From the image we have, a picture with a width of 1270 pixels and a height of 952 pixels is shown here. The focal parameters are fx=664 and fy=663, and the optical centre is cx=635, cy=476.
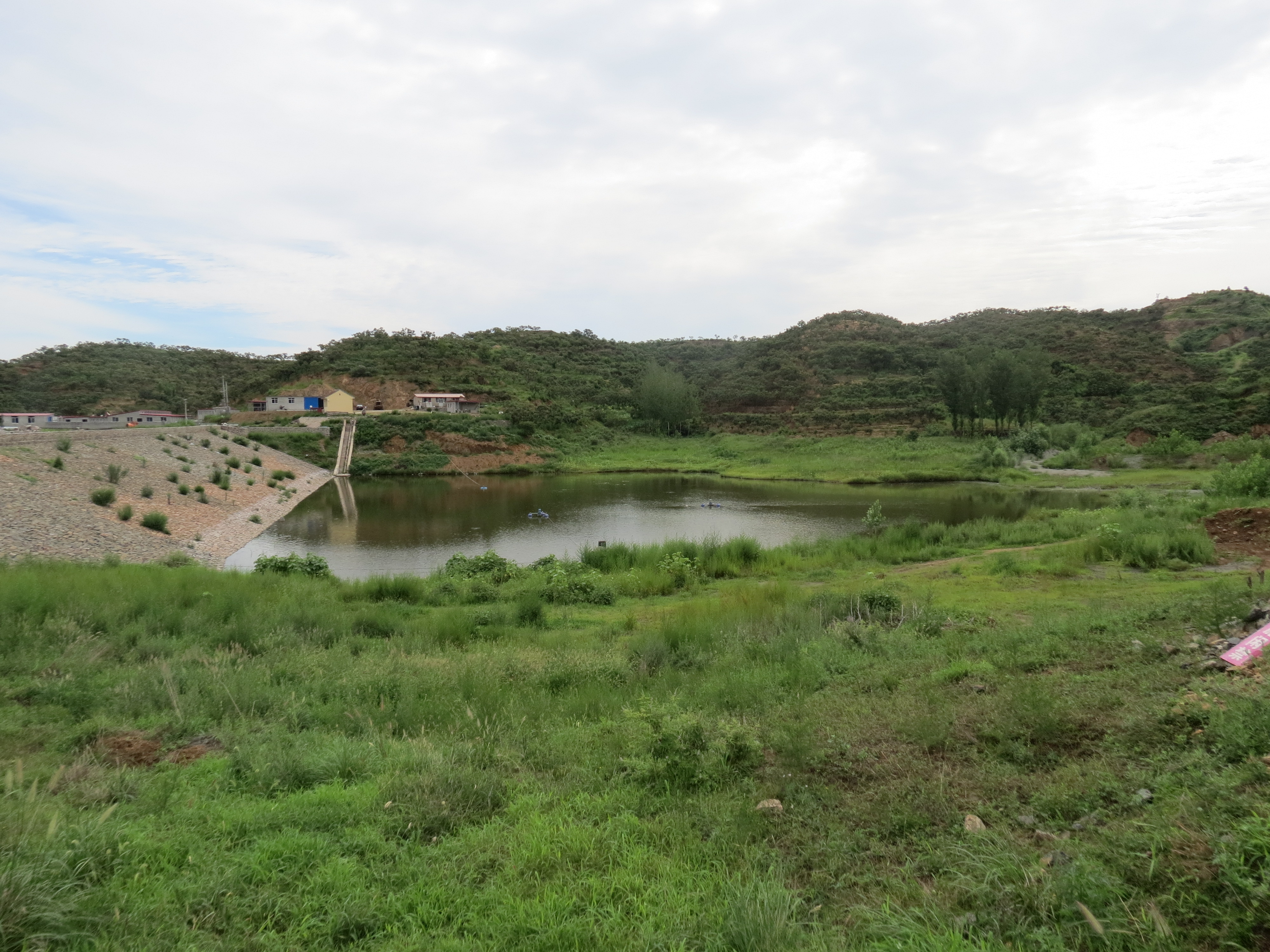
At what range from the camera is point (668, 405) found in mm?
68062

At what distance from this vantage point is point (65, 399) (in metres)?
62.4

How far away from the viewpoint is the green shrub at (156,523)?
20.4m

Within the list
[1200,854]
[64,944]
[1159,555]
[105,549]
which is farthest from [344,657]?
[1159,555]

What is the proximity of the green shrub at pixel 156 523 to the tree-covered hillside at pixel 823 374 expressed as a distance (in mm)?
39792

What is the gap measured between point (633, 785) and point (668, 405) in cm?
6411

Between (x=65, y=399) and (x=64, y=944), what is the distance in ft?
259

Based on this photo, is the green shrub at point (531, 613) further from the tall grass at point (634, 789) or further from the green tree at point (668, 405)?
the green tree at point (668, 405)

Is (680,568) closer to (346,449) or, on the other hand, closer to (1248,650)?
(1248,650)

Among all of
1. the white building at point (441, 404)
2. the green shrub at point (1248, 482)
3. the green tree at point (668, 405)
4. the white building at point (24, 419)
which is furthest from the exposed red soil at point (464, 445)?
the green shrub at point (1248, 482)

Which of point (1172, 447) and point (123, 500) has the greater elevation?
point (1172, 447)

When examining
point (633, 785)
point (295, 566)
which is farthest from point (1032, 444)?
point (633, 785)

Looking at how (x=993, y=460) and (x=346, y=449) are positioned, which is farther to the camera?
(x=346, y=449)

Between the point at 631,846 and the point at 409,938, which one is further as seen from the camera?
the point at 631,846

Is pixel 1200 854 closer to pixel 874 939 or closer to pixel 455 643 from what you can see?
pixel 874 939
